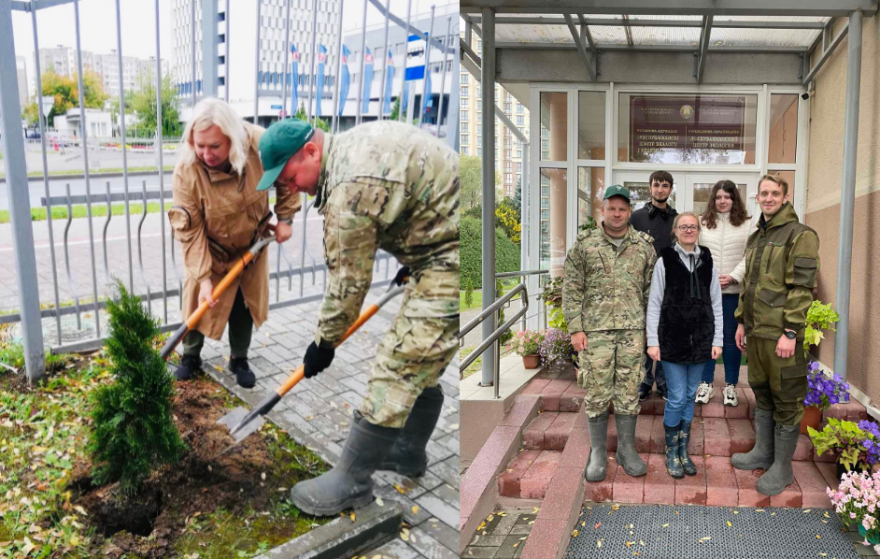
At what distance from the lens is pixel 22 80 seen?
4.79ft

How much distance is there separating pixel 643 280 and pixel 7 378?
2.21 m

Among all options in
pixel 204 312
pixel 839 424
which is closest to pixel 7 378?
pixel 204 312

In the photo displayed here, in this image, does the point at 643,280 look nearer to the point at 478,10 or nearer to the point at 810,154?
the point at 478,10

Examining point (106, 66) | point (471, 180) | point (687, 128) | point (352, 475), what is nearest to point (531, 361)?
point (471, 180)

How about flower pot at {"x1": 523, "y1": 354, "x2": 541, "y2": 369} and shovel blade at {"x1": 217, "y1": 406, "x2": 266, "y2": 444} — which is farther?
flower pot at {"x1": 523, "y1": 354, "x2": 541, "y2": 369}

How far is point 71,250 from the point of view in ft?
5.20

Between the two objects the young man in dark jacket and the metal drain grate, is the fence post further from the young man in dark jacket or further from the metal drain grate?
the young man in dark jacket

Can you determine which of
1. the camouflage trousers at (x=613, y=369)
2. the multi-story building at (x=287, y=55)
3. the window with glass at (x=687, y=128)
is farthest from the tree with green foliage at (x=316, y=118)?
the window with glass at (x=687, y=128)

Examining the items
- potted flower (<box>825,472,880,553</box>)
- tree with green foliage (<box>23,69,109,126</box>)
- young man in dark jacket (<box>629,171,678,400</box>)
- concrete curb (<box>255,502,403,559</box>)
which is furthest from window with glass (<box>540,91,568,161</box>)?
tree with green foliage (<box>23,69,109,126</box>)

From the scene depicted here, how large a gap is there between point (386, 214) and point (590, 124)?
140 inches

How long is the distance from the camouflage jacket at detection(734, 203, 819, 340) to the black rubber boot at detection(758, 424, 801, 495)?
1.28 ft

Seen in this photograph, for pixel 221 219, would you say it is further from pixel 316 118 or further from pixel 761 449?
pixel 761 449

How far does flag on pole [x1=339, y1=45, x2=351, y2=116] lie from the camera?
175 cm

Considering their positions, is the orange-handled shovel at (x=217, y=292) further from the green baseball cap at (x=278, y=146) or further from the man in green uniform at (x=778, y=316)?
the man in green uniform at (x=778, y=316)
